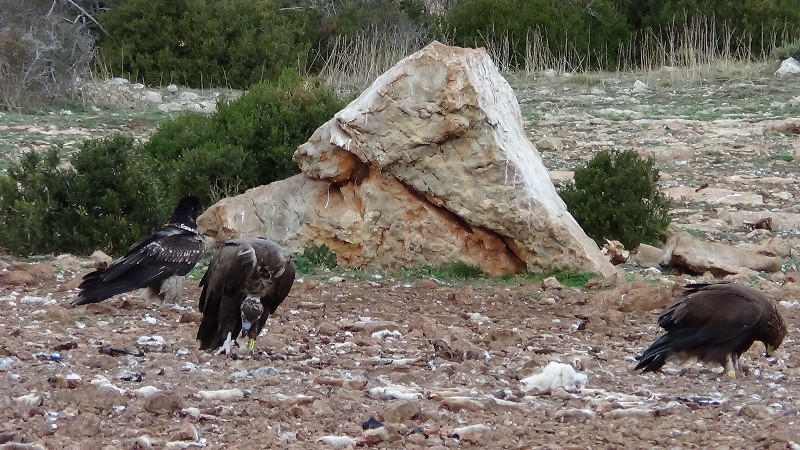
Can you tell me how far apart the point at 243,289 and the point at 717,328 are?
2886 millimetres

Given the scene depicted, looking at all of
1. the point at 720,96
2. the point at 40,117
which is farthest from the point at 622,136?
the point at 40,117

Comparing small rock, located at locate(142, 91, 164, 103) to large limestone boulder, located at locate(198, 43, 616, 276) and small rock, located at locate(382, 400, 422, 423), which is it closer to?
large limestone boulder, located at locate(198, 43, 616, 276)

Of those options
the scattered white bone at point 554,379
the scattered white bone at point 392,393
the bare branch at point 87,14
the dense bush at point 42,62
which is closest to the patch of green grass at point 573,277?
the scattered white bone at point 554,379

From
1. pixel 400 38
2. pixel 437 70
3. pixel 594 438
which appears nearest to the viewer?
pixel 594 438

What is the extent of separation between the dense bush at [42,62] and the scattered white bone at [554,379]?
12.7m

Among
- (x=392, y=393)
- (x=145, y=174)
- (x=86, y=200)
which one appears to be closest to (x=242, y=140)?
(x=145, y=174)

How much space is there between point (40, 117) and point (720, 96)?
11.4m

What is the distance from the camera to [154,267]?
27.1 feet

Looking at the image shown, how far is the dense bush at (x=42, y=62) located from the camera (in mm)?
16875

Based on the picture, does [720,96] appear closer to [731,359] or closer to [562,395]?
[731,359]

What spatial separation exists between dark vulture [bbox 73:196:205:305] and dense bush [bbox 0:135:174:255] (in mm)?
1789

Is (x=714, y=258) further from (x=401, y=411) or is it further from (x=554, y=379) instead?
(x=401, y=411)

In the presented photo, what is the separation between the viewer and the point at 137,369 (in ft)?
19.5

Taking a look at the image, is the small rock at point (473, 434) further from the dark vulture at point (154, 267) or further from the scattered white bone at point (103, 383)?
the dark vulture at point (154, 267)
